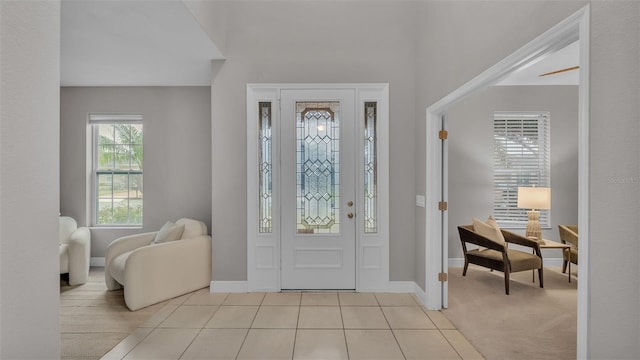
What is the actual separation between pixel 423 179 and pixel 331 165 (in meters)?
1.03

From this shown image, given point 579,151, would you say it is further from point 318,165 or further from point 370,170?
point 318,165

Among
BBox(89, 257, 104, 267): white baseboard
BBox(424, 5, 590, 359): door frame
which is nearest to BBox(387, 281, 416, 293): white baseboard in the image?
BBox(424, 5, 590, 359): door frame

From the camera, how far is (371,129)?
380cm

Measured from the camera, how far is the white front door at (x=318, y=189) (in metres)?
3.76

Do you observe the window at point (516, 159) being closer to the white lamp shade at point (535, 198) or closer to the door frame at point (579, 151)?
the white lamp shade at point (535, 198)

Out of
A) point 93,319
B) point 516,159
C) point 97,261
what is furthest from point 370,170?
point 97,261

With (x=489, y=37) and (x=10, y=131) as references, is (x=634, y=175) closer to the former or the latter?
(x=489, y=37)

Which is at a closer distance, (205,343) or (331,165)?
(205,343)

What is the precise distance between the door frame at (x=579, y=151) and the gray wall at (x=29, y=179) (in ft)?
6.74

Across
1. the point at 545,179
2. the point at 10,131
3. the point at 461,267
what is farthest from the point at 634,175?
the point at 545,179

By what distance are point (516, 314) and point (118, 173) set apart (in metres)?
5.29

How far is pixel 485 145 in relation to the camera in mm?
4969

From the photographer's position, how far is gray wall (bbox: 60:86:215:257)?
15.1 ft

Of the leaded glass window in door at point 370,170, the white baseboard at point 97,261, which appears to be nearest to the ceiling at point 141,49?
the leaded glass window in door at point 370,170
